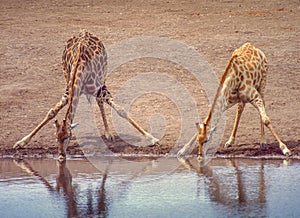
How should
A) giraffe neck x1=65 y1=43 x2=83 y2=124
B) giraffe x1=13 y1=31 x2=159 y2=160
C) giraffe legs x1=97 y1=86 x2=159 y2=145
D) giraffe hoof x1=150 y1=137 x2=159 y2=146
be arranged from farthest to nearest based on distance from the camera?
1. giraffe legs x1=97 y1=86 x2=159 y2=145
2. giraffe hoof x1=150 y1=137 x2=159 y2=146
3. giraffe x1=13 y1=31 x2=159 y2=160
4. giraffe neck x1=65 y1=43 x2=83 y2=124

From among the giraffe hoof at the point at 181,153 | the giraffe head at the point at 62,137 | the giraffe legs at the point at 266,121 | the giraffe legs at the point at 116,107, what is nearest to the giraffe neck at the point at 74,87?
the giraffe head at the point at 62,137

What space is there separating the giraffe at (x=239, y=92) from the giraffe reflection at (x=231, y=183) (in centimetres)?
44

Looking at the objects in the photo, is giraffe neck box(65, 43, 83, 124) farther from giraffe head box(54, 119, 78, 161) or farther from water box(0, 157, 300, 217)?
water box(0, 157, 300, 217)

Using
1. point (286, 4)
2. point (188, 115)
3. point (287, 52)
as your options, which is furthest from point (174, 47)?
point (286, 4)

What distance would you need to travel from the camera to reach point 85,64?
13.7 meters

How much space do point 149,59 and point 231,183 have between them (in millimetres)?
7701

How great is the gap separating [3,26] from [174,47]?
5223 millimetres

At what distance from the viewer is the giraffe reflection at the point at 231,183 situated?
10.2 metres

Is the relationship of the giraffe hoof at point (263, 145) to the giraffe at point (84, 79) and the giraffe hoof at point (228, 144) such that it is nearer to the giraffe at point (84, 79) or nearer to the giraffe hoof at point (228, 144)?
the giraffe hoof at point (228, 144)

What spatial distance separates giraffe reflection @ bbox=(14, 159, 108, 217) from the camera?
982cm

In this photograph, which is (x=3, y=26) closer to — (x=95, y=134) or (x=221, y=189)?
(x=95, y=134)

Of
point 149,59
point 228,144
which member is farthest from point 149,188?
point 149,59

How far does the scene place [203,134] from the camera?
1214 cm

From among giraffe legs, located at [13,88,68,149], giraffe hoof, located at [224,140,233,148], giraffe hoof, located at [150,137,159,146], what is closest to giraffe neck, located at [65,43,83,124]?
giraffe legs, located at [13,88,68,149]
